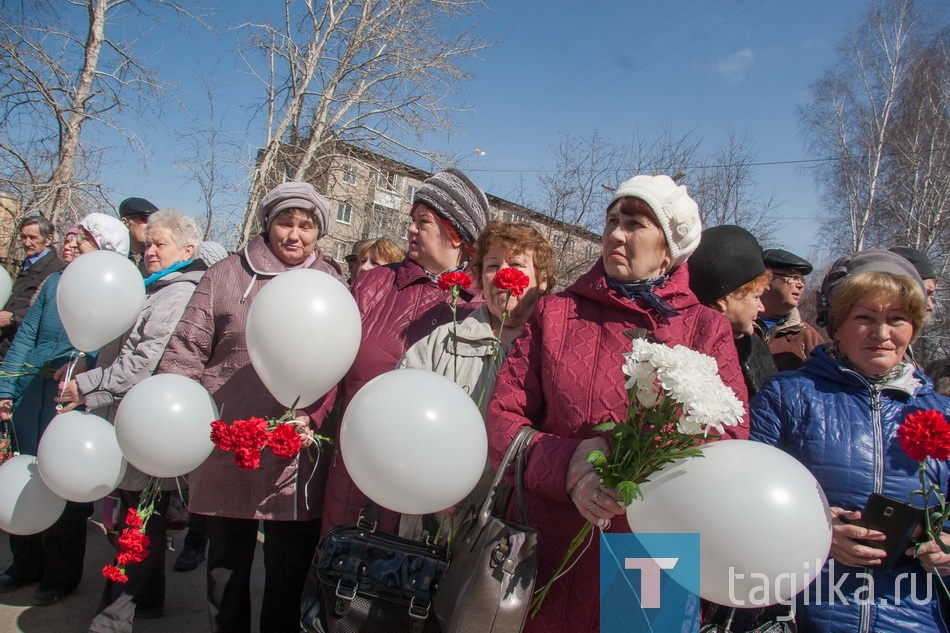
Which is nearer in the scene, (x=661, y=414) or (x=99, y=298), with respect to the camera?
(x=661, y=414)

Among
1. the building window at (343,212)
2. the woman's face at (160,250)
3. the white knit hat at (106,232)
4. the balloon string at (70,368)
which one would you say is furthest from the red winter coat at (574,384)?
the building window at (343,212)

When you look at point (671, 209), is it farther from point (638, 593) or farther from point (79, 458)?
point (79, 458)

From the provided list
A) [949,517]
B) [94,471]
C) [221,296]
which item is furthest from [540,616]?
[94,471]

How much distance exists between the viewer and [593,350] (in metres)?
1.63

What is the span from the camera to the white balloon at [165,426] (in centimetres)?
212

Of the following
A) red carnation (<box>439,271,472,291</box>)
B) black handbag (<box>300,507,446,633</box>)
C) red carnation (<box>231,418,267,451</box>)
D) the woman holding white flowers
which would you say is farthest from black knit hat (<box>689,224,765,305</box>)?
red carnation (<box>231,418,267,451</box>)

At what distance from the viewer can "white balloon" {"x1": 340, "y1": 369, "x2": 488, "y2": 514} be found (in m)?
1.50

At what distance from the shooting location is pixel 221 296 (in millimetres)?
2398

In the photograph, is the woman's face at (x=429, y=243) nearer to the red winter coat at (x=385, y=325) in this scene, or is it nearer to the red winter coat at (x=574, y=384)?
the red winter coat at (x=385, y=325)

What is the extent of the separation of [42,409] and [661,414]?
12.4 ft

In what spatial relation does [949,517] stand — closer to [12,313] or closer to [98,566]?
[98,566]

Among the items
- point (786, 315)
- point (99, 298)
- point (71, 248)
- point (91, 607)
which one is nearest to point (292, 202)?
point (99, 298)

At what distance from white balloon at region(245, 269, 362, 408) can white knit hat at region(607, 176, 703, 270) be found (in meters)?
1.12

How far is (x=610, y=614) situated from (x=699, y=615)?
243mm
